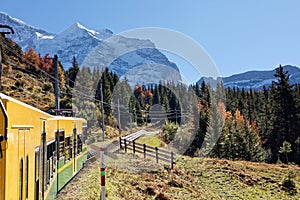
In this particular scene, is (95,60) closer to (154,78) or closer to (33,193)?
(154,78)

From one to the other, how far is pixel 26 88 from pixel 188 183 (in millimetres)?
32618

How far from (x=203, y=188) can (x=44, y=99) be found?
A: 30519 mm

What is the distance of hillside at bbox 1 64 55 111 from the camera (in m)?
35.8

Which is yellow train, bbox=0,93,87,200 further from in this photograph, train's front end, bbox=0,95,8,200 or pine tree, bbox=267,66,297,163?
pine tree, bbox=267,66,297,163

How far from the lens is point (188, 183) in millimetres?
14219

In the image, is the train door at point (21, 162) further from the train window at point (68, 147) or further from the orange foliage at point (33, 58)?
the orange foliage at point (33, 58)

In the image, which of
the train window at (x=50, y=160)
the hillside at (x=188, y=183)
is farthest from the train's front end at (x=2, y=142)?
the hillside at (x=188, y=183)

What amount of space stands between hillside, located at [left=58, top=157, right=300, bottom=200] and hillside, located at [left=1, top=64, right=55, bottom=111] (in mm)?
22888

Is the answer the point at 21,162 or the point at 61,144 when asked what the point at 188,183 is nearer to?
the point at 61,144

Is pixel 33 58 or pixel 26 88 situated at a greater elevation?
pixel 33 58

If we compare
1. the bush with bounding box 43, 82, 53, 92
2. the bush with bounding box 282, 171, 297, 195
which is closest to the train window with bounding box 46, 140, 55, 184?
the bush with bounding box 282, 171, 297, 195

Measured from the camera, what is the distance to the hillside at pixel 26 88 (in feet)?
117

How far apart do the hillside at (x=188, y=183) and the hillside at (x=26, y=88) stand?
22.9 meters

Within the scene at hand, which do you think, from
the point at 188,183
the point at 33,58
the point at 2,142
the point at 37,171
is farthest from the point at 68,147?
the point at 33,58
